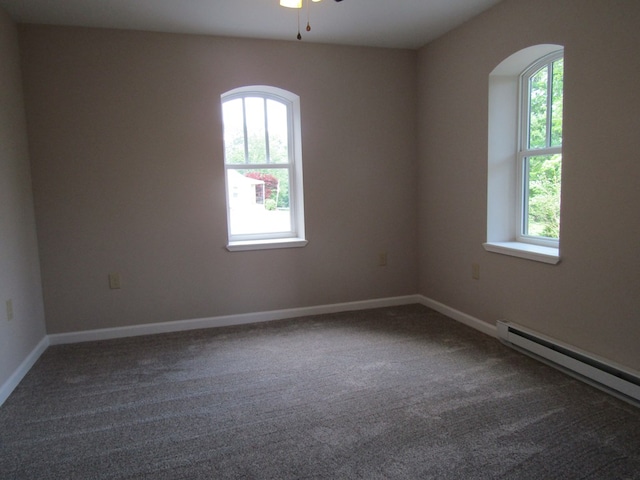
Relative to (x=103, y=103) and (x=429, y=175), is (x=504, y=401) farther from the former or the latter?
(x=103, y=103)

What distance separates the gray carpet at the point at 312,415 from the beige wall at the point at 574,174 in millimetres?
375

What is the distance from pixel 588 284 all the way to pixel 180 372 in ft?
8.57

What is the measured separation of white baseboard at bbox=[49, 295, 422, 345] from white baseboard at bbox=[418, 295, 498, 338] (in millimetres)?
168

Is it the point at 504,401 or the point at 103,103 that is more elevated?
the point at 103,103

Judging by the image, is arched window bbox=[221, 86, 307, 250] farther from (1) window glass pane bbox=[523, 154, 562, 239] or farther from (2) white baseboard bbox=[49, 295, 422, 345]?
(1) window glass pane bbox=[523, 154, 562, 239]

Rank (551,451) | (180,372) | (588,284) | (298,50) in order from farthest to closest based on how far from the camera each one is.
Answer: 1. (298,50)
2. (180,372)
3. (588,284)
4. (551,451)

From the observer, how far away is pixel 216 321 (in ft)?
12.5

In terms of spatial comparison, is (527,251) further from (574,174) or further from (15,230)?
(15,230)

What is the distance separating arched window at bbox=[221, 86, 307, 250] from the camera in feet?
12.8

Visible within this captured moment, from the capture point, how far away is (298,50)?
150 inches

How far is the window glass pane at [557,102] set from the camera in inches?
114

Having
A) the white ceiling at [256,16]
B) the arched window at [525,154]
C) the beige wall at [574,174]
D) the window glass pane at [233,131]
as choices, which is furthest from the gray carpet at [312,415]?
the white ceiling at [256,16]

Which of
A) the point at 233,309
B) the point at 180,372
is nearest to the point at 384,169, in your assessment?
the point at 233,309

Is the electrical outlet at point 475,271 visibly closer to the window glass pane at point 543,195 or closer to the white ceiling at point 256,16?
the window glass pane at point 543,195
